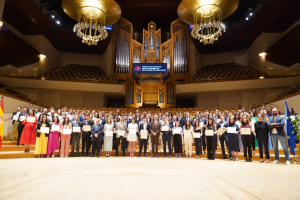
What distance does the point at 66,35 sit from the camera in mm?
14617

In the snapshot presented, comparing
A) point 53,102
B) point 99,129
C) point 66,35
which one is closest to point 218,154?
point 99,129

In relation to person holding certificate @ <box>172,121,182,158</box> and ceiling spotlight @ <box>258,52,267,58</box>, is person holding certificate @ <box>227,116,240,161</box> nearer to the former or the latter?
person holding certificate @ <box>172,121,182,158</box>

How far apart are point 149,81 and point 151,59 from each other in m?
1.75

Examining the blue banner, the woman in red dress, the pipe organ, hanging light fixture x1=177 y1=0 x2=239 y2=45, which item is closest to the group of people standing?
the woman in red dress

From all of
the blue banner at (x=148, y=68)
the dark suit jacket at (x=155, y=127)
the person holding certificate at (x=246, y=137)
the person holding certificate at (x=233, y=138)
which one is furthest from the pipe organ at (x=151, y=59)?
the person holding certificate at (x=246, y=137)

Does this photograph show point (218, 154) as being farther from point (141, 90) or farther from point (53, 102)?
point (53, 102)

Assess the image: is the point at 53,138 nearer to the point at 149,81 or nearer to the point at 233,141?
the point at 233,141

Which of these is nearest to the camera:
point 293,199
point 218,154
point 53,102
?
point 293,199

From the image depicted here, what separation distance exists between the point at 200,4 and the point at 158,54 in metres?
A: 7.56

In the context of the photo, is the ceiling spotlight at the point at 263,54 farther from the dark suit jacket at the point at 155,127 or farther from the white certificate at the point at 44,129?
the white certificate at the point at 44,129

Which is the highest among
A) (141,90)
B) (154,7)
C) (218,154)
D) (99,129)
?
(154,7)

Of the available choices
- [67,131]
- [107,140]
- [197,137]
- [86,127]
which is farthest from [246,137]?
[67,131]

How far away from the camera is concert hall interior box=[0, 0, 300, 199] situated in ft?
17.8

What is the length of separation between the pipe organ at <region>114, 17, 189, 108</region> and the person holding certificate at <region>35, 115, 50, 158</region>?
826cm
